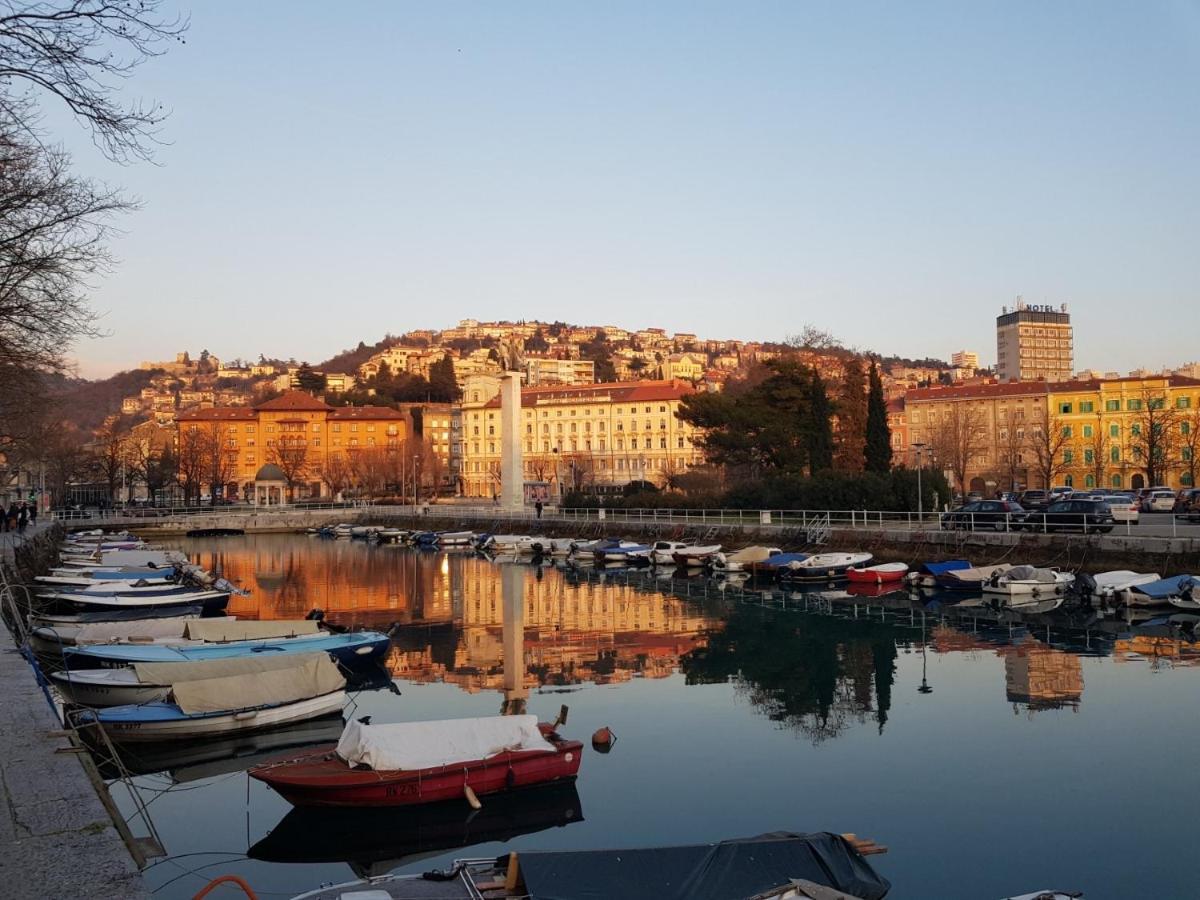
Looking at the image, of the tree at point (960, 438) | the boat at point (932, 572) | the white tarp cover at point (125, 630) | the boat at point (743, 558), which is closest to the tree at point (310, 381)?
the tree at point (960, 438)

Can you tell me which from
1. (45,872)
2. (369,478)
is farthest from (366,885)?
(369,478)

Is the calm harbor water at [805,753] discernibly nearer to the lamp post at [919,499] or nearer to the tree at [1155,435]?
the lamp post at [919,499]

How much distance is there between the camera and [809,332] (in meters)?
73.6

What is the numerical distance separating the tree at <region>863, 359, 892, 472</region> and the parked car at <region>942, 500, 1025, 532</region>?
9.75 metres

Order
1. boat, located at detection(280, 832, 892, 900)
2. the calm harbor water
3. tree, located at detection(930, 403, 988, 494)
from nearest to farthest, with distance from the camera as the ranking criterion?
boat, located at detection(280, 832, 892, 900)
the calm harbor water
tree, located at detection(930, 403, 988, 494)

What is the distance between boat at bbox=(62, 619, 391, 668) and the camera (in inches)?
819

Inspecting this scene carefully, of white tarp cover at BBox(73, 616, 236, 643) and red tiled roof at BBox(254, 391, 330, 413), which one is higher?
red tiled roof at BBox(254, 391, 330, 413)

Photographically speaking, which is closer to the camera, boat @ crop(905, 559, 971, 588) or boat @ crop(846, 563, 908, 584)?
boat @ crop(905, 559, 971, 588)

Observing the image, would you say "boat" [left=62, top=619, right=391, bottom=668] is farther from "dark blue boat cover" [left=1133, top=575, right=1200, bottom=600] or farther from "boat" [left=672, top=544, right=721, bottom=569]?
"boat" [left=672, top=544, right=721, bottom=569]

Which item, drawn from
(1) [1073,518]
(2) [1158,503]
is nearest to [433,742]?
(1) [1073,518]

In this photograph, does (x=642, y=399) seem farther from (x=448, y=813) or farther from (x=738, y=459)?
(x=448, y=813)

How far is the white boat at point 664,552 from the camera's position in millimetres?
50812

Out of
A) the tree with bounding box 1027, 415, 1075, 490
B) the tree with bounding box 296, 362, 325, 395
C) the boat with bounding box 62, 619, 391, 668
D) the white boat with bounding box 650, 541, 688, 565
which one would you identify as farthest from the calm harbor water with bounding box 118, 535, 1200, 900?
the tree with bounding box 296, 362, 325, 395

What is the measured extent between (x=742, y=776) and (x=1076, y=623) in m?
18.2
